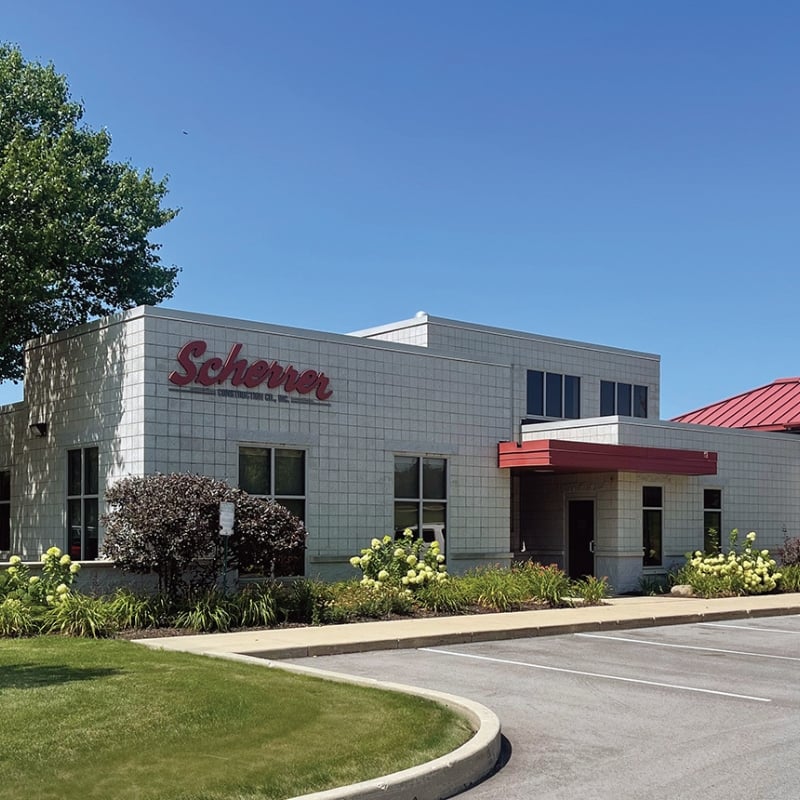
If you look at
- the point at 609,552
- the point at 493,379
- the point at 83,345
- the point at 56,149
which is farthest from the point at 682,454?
the point at 56,149

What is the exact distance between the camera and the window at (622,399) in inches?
1190

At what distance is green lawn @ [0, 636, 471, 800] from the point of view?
23.2ft

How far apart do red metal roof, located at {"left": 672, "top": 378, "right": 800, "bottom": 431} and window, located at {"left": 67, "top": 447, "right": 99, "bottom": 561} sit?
67.1 ft

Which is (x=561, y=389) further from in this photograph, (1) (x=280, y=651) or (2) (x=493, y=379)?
(1) (x=280, y=651)

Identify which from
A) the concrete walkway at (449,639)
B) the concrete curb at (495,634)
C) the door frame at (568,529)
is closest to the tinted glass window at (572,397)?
the door frame at (568,529)

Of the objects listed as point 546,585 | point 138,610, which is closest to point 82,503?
point 138,610

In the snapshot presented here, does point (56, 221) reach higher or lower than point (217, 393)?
higher

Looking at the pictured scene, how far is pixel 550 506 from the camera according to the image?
1056 inches

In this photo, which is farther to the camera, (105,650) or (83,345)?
(83,345)

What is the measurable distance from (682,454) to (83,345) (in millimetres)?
13282

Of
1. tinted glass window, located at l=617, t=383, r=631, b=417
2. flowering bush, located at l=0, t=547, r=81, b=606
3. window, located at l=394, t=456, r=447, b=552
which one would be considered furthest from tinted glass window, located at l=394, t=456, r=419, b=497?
tinted glass window, located at l=617, t=383, r=631, b=417

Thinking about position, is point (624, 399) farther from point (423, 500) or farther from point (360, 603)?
point (360, 603)

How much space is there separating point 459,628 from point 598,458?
8.38 meters

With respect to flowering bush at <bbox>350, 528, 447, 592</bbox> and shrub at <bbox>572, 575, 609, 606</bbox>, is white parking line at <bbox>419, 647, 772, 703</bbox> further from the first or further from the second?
shrub at <bbox>572, 575, 609, 606</bbox>
